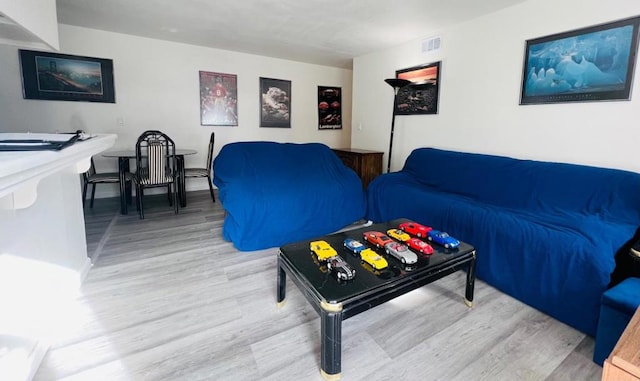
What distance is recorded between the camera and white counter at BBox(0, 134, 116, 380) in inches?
38.2

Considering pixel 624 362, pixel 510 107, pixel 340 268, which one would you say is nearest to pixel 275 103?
pixel 510 107

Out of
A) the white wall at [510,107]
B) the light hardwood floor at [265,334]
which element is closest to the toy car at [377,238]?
the light hardwood floor at [265,334]

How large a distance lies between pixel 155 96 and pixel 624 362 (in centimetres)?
507

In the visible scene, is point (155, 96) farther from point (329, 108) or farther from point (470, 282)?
point (470, 282)

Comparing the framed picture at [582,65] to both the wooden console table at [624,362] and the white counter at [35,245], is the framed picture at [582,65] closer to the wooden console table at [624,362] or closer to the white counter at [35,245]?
the wooden console table at [624,362]

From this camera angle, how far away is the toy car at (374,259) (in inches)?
59.1

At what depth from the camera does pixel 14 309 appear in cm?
124

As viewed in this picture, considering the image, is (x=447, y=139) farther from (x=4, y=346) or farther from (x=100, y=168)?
(x=100, y=168)

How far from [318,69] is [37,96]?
4.13 meters

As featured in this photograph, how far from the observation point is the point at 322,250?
5.41ft

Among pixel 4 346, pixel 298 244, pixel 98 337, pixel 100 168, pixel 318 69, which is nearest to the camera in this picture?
pixel 4 346

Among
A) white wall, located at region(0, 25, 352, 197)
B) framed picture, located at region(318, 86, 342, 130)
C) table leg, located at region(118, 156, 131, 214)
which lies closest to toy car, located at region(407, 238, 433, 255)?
table leg, located at region(118, 156, 131, 214)

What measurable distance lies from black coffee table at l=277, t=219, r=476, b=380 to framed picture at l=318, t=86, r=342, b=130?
4.27m

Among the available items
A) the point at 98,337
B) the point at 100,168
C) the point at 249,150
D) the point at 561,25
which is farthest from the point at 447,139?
the point at 100,168
